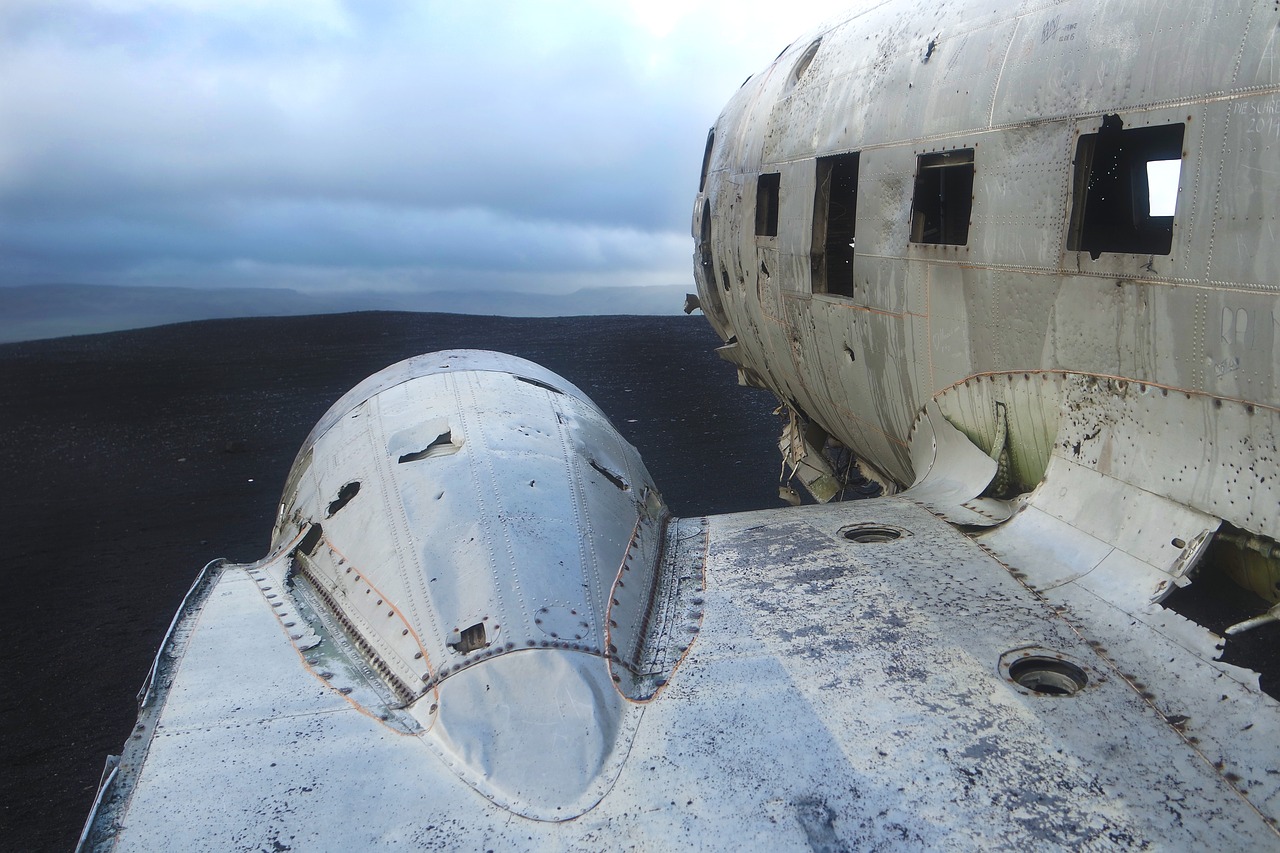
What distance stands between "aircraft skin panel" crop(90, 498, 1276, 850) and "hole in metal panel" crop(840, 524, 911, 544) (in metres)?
0.60

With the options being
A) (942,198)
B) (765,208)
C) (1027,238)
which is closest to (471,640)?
(1027,238)

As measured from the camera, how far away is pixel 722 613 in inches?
152

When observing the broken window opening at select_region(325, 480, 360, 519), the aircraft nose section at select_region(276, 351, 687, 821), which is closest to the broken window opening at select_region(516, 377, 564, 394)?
the aircraft nose section at select_region(276, 351, 687, 821)

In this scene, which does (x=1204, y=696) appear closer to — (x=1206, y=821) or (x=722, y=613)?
(x=1206, y=821)

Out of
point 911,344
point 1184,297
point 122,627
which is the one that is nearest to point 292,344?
point 122,627

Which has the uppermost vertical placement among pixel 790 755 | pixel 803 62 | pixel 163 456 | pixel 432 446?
pixel 803 62

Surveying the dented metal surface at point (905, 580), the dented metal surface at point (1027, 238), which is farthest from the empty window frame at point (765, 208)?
the dented metal surface at point (905, 580)

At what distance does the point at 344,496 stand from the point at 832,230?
423cm

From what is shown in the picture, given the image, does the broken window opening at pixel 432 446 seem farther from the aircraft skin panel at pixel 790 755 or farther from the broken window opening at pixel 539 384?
the aircraft skin panel at pixel 790 755

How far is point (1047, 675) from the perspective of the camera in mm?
3223

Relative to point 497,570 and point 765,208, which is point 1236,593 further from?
point 765,208

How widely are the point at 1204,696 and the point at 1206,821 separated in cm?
57

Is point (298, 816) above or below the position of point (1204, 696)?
below

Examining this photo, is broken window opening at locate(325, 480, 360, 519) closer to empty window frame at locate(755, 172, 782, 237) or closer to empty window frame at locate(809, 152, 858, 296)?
empty window frame at locate(809, 152, 858, 296)
